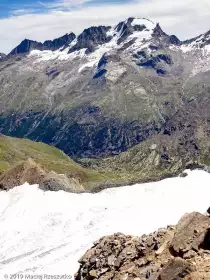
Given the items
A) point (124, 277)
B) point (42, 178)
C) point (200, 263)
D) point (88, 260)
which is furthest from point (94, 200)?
Answer: point (200, 263)

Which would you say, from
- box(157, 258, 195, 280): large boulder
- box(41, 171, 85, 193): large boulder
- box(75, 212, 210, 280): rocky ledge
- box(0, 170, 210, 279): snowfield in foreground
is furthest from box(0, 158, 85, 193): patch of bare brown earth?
box(157, 258, 195, 280): large boulder

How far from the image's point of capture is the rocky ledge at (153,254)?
27261mm

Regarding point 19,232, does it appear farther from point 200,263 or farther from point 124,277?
point 200,263

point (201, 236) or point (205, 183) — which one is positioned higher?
point (201, 236)

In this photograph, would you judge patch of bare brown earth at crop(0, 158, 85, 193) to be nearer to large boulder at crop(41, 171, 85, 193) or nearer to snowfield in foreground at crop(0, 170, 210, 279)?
large boulder at crop(41, 171, 85, 193)

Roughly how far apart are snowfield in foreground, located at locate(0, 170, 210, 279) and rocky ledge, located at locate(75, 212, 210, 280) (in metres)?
9.19

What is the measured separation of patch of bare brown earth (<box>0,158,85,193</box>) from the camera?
66.9m

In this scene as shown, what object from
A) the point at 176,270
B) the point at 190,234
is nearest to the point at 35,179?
the point at 190,234

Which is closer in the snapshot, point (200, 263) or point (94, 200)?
point (200, 263)

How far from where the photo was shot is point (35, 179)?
7138cm

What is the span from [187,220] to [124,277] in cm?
610

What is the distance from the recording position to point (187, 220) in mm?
33156

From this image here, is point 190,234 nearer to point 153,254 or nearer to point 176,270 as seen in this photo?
point 153,254

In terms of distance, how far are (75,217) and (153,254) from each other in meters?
24.1
